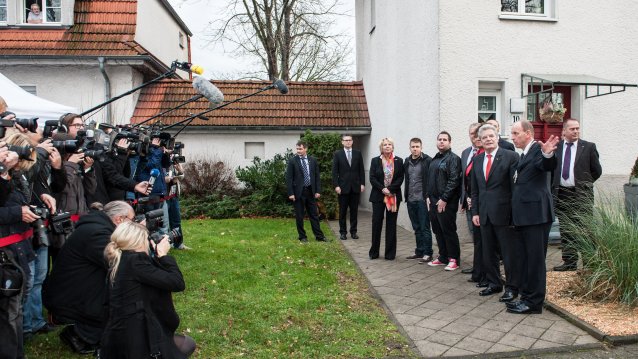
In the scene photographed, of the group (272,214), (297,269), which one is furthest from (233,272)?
(272,214)

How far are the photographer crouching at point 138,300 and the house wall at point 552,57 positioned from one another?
7297 mm

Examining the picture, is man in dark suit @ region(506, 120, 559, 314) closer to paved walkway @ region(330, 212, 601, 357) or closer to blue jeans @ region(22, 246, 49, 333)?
paved walkway @ region(330, 212, 601, 357)

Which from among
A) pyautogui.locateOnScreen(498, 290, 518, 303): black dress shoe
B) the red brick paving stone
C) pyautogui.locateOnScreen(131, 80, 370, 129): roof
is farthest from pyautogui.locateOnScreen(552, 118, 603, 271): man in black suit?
pyautogui.locateOnScreen(131, 80, 370, 129): roof

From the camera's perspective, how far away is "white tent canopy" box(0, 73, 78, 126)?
813 cm

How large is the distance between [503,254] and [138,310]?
4.14 metres

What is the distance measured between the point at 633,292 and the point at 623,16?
23.6ft

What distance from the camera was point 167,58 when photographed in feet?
64.5

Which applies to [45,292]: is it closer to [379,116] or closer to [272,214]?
[272,214]

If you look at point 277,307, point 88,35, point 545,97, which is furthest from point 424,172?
point 88,35

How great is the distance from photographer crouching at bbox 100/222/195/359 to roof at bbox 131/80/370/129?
38.0 ft

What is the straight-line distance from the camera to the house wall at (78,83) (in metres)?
14.9

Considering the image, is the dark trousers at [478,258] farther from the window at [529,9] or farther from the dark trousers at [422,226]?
the window at [529,9]

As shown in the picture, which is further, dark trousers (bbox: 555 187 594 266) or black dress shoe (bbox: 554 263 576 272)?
black dress shoe (bbox: 554 263 576 272)

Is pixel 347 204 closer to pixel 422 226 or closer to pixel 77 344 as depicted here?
pixel 422 226
